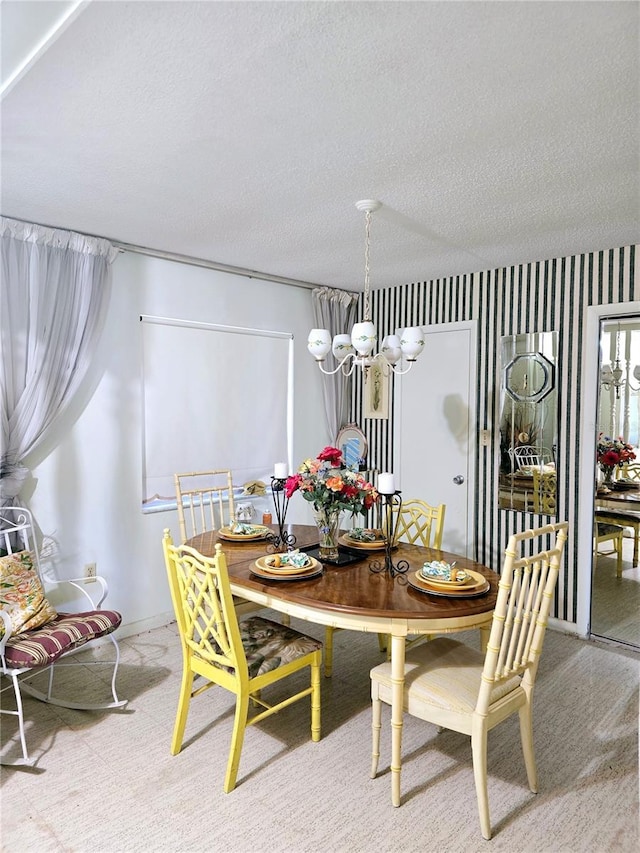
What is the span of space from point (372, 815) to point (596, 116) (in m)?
2.71

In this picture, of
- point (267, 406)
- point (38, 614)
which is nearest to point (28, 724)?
point (38, 614)

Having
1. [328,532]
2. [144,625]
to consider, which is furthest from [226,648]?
[144,625]

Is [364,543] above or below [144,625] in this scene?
above

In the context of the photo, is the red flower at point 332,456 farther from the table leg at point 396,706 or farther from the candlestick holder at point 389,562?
the table leg at point 396,706

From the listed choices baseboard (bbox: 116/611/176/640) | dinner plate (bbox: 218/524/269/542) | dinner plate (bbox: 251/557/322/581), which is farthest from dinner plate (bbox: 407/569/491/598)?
baseboard (bbox: 116/611/176/640)

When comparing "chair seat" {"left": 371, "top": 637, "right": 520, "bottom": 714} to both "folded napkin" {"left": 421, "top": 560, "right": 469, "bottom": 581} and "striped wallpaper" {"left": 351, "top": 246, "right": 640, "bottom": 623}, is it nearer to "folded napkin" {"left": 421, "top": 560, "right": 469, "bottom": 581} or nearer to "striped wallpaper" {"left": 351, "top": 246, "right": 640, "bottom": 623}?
"folded napkin" {"left": 421, "top": 560, "right": 469, "bottom": 581}

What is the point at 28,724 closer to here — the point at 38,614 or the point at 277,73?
the point at 38,614

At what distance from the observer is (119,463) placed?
3727 millimetres

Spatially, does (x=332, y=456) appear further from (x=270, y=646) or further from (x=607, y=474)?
(x=607, y=474)

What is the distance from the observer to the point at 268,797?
221 cm

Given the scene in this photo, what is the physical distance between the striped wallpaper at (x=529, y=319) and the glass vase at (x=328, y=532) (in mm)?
1821

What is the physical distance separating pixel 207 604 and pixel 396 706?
85 cm

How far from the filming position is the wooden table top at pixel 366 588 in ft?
7.17

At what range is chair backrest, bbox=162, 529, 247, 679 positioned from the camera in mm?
2215
